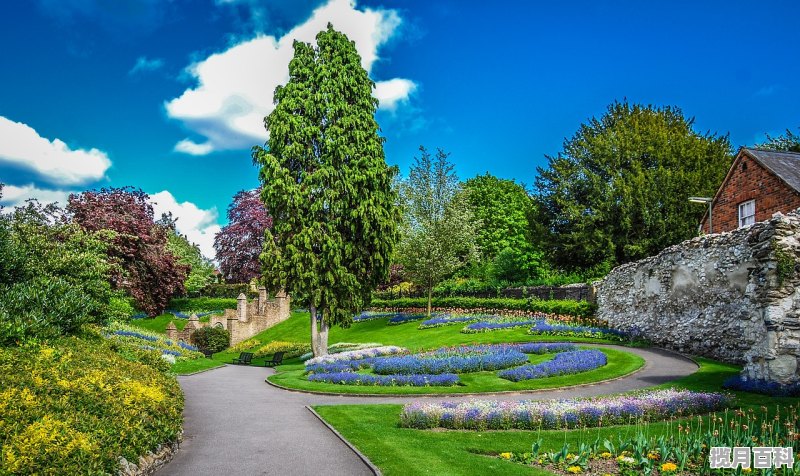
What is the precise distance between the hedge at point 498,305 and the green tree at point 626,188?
716 cm

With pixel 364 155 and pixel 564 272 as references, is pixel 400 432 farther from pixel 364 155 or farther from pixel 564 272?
pixel 564 272

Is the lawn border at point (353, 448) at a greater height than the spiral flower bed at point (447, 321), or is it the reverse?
the spiral flower bed at point (447, 321)

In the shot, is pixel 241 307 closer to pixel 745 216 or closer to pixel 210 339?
pixel 210 339

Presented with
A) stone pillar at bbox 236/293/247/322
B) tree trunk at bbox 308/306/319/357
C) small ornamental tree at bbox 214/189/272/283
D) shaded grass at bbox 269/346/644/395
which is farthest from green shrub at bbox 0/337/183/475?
small ornamental tree at bbox 214/189/272/283

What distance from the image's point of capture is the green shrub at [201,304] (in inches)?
2211

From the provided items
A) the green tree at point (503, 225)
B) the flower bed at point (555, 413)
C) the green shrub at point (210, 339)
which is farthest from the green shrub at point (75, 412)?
the green tree at point (503, 225)

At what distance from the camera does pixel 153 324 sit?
54781 mm

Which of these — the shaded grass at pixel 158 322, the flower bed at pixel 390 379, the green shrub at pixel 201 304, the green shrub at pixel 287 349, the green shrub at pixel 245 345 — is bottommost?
the green shrub at pixel 245 345

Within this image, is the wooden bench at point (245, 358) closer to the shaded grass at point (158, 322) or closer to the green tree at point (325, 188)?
the green tree at point (325, 188)

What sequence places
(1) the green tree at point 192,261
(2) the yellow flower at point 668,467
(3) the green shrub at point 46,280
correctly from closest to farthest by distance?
(2) the yellow flower at point 668,467 < (3) the green shrub at point 46,280 < (1) the green tree at point 192,261

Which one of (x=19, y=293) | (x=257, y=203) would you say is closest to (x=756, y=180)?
(x=19, y=293)

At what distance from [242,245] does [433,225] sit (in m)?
30.8

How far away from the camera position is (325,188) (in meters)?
26.6

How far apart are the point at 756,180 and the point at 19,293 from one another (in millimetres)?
31145
